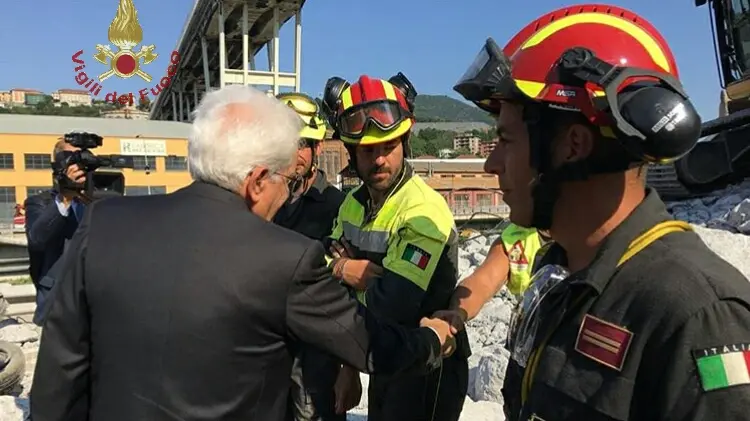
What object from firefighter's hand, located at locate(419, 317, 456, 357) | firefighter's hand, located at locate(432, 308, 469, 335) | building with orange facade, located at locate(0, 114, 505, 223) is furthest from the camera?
building with orange facade, located at locate(0, 114, 505, 223)

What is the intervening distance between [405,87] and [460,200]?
26865 millimetres

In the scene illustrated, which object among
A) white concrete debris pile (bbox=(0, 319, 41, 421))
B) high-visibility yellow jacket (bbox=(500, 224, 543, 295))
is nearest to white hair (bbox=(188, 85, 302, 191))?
high-visibility yellow jacket (bbox=(500, 224, 543, 295))

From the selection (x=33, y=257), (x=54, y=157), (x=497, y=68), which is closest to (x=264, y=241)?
(x=497, y=68)

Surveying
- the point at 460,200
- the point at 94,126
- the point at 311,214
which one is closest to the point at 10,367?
the point at 311,214

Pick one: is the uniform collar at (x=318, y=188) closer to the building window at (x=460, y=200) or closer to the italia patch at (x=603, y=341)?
the italia patch at (x=603, y=341)

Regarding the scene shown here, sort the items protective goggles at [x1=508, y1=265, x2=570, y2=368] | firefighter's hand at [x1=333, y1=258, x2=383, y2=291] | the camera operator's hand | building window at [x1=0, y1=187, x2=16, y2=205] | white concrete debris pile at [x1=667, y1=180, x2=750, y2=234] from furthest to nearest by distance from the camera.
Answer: building window at [x1=0, y1=187, x2=16, y2=205] → white concrete debris pile at [x1=667, y1=180, x2=750, y2=234] → the camera operator's hand → firefighter's hand at [x1=333, y1=258, x2=383, y2=291] → protective goggles at [x1=508, y1=265, x2=570, y2=368]

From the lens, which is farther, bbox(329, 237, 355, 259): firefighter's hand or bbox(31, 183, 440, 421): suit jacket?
bbox(329, 237, 355, 259): firefighter's hand

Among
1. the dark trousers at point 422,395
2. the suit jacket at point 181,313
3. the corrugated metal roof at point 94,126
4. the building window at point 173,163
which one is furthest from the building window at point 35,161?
the suit jacket at point 181,313

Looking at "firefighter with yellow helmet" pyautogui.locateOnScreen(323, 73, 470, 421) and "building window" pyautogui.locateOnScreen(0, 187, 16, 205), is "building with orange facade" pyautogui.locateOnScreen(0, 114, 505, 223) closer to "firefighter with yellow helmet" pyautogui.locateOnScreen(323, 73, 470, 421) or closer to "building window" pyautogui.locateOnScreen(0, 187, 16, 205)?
"building window" pyautogui.locateOnScreen(0, 187, 16, 205)

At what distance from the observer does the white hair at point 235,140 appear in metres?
1.94

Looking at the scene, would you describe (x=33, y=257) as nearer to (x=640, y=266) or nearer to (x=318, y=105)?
(x=318, y=105)

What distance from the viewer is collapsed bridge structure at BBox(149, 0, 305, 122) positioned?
3734cm

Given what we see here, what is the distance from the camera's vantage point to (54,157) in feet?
14.8

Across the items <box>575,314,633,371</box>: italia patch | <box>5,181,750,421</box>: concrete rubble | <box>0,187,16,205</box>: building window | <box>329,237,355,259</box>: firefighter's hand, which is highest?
<box>575,314,633,371</box>: italia patch
